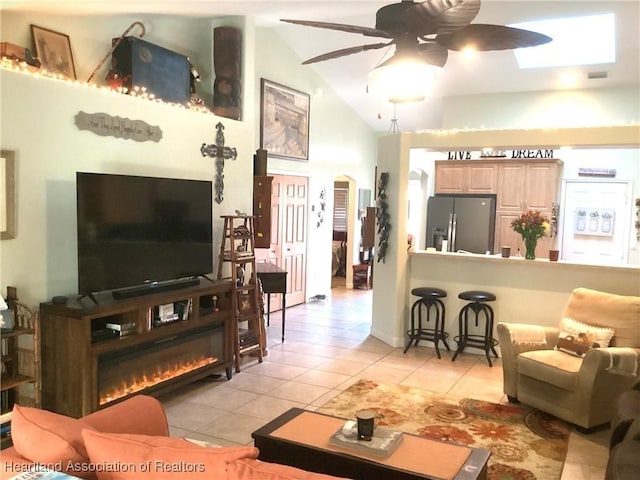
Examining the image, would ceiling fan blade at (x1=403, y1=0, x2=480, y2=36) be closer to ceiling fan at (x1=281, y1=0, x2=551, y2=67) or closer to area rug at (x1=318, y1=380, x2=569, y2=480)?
ceiling fan at (x1=281, y1=0, x2=551, y2=67)

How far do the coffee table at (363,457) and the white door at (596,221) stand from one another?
6.25 m

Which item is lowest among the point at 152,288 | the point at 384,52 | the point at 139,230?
the point at 152,288

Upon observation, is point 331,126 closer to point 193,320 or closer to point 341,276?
point 341,276

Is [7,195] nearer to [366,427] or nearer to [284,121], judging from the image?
[366,427]

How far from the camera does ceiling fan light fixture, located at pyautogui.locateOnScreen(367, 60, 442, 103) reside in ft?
10.1

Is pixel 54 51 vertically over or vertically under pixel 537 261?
over

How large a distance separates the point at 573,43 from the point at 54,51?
6.08 m

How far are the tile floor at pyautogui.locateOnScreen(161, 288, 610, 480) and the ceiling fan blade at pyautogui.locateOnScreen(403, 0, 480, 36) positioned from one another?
2699mm

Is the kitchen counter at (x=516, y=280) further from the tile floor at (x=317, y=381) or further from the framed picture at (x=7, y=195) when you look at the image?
the framed picture at (x=7, y=195)

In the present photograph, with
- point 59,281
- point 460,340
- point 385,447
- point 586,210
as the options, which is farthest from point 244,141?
point 586,210

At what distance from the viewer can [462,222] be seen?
334 inches

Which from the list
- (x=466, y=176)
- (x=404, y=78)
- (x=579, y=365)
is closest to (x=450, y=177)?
(x=466, y=176)

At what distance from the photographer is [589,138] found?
5.27 m

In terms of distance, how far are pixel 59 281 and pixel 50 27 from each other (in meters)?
2.04
